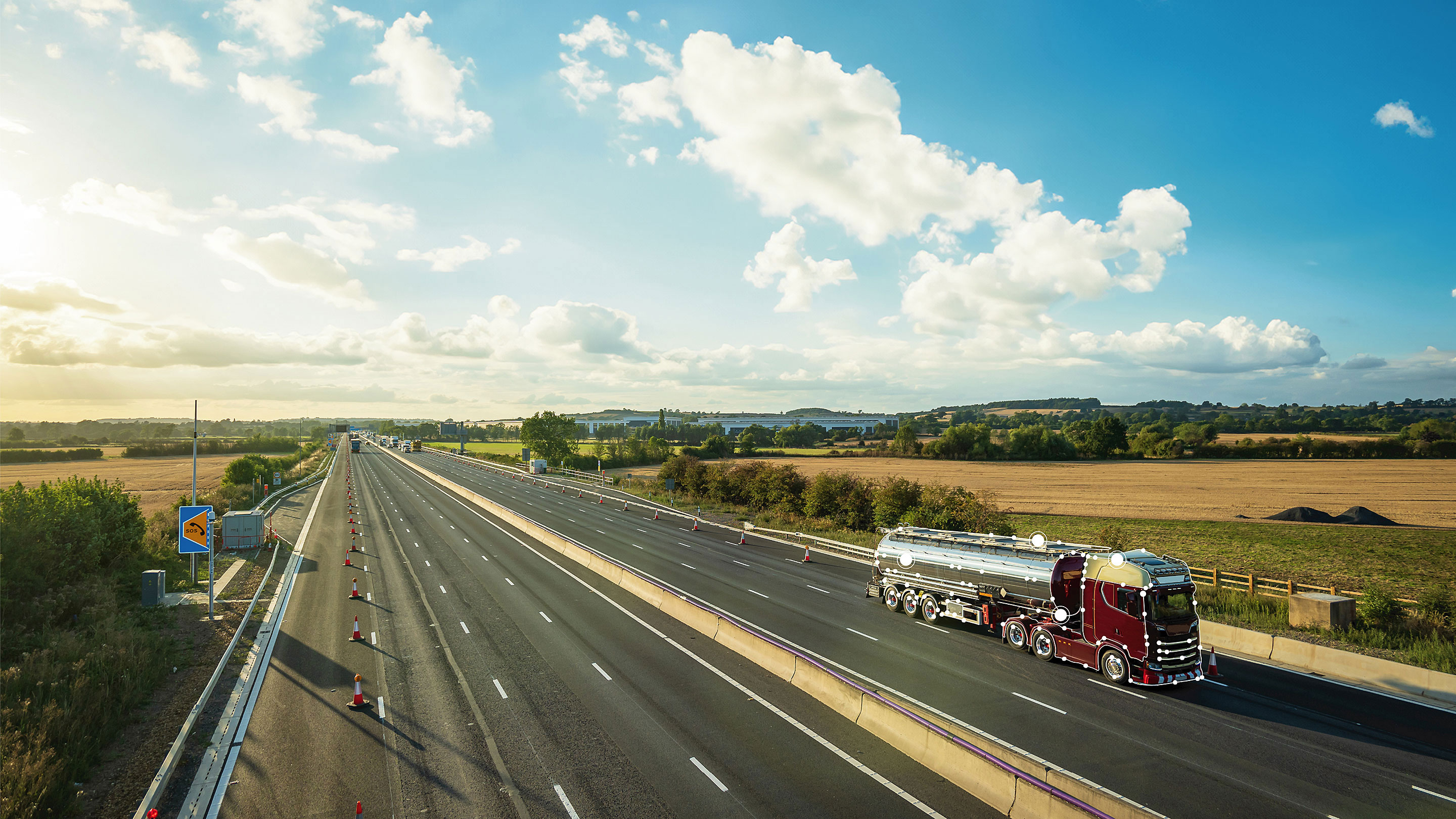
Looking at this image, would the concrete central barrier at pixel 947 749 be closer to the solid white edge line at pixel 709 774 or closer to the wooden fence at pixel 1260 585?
the solid white edge line at pixel 709 774

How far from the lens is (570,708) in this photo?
594 inches

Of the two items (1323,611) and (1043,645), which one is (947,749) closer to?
(1043,645)

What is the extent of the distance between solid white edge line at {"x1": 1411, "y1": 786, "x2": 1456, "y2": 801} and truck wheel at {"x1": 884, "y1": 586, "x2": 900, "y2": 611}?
47.1 feet

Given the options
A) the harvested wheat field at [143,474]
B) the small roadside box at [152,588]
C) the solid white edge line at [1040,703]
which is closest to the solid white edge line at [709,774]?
the solid white edge line at [1040,703]

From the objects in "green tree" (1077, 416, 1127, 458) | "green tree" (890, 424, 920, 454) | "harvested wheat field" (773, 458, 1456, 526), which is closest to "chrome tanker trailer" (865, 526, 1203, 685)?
"harvested wheat field" (773, 458, 1456, 526)

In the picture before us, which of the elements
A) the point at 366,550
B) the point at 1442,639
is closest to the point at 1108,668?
the point at 1442,639

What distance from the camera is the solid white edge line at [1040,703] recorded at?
14969mm

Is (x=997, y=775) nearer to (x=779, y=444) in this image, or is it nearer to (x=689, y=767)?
(x=689, y=767)

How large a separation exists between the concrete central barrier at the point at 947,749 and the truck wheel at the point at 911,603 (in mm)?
6622

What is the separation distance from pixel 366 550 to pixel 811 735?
33.2m

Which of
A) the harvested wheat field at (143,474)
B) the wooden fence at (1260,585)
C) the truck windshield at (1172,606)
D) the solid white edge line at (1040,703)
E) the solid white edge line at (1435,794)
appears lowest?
the harvested wheat field at (143,474)

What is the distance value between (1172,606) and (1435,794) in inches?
223

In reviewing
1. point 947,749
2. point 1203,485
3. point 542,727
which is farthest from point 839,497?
point 1203,485

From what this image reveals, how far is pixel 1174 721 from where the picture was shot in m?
14.5
